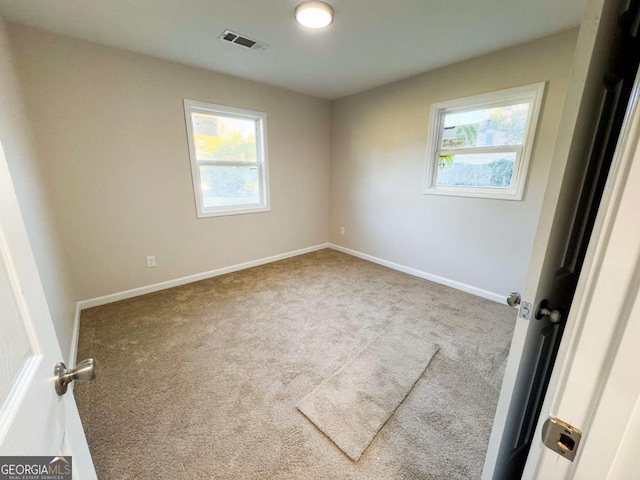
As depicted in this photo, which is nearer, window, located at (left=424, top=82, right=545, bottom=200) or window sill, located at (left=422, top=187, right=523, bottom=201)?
window, located at (left=424, top=82, right=545, bottom=200)

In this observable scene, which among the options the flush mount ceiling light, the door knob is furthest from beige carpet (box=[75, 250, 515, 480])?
the flush mount ceiling light

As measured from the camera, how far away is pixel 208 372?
1.75 m

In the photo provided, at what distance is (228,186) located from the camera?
3.34 metres

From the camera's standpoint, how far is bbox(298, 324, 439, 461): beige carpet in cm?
135

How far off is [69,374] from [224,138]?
3.07 metres

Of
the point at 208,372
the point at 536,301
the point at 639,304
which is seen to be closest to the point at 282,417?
the point at 208,372

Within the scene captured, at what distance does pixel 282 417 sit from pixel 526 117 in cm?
309

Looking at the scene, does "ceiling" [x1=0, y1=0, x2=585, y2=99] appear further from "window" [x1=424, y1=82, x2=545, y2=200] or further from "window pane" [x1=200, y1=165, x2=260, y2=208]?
"window pane" [x1=200, y1=165, x2=260, y2=208]

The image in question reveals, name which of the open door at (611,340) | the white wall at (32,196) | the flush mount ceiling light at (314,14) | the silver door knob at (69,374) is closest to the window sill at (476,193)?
the flush mount ceiling light at (314,14)

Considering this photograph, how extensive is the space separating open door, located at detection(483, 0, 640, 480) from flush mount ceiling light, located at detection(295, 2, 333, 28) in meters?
1.70

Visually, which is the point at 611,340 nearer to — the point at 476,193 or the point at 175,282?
the point at 476,193

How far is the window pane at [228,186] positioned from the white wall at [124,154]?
204 millimetres

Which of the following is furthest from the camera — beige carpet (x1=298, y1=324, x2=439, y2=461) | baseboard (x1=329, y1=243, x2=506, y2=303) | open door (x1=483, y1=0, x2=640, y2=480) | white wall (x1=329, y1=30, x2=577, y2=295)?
baseboard (x1=329, y1=243, x2=506, y2=303)
